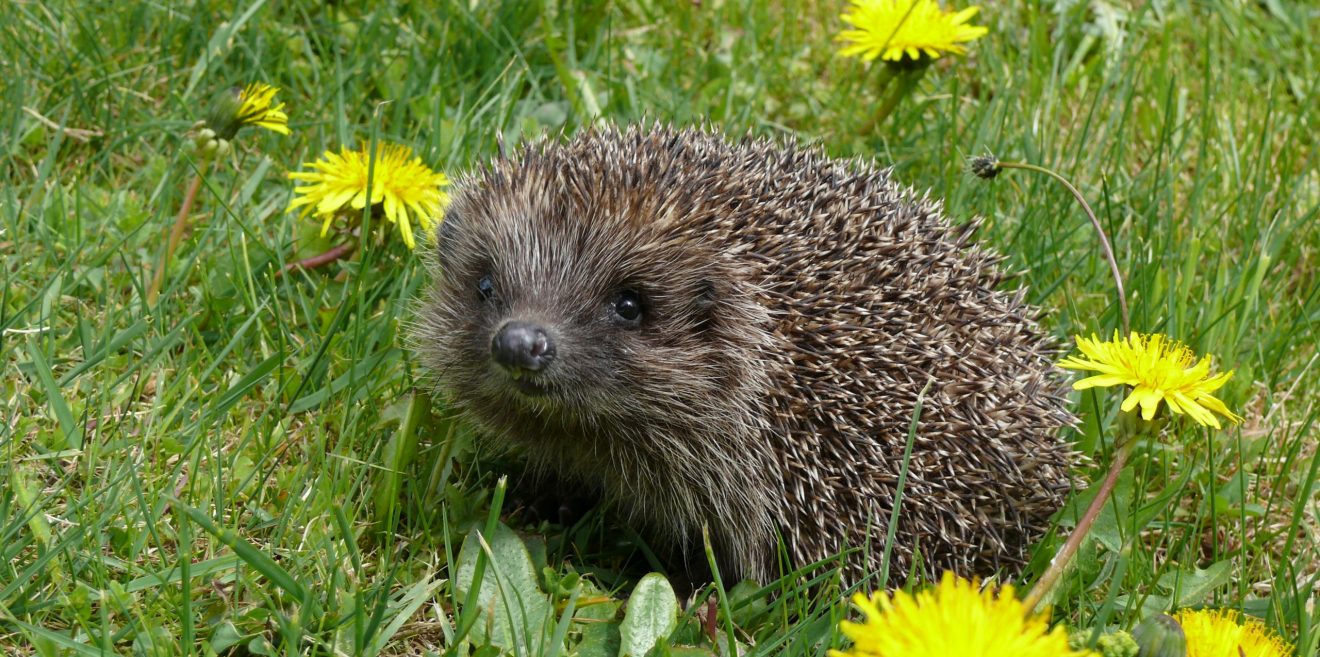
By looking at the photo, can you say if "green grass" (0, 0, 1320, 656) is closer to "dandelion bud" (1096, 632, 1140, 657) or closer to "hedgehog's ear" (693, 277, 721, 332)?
"dandelion bud" (1096, 632, 1140, 657)

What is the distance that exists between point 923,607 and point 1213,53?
5262 millimetres

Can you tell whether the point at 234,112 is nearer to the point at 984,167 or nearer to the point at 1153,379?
the point at 984,167

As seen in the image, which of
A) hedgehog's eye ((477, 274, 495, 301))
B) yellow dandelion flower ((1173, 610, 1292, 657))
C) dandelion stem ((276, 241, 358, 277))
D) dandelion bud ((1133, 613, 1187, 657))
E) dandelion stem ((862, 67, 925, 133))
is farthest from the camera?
dandelion stem ((862, 67, 925, 133))

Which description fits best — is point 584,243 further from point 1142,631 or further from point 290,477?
point 1142,631

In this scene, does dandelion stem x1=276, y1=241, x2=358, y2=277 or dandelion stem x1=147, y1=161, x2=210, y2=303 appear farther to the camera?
dandelion stem x1=276, y1=241, x2=358, y2=277

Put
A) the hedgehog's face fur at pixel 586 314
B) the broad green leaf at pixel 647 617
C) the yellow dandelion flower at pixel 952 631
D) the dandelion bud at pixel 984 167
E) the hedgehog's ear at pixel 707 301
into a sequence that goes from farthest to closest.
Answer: the dandelion bud at pixel 984 167
the hedgehog's ear at pixel 707 301
the hedgehog's face fur at pixel 586 314
the broad green leaf at pixel 647 617
the yellow dandelion flower at pixel 952 631

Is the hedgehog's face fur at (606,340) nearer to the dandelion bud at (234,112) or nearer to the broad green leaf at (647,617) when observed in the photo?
the broad green leaf at (647,617)

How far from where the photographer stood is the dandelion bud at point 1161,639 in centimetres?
260

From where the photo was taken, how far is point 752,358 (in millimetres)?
3754

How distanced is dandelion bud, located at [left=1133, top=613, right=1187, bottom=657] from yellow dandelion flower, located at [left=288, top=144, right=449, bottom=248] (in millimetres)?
2507

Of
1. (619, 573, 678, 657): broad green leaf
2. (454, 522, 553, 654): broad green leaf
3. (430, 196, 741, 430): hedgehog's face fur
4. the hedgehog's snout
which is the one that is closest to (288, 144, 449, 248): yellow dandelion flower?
(430, 196, 741, 430): hedgehog's face fur

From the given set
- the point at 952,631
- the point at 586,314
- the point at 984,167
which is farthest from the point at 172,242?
the point at 952,631

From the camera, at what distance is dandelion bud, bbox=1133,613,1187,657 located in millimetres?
2598

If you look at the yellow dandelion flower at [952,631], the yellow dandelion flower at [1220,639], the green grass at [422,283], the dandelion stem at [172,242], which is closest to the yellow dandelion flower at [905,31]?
the green grass at [422,283]
